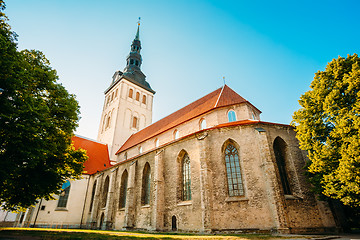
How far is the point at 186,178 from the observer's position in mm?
14375

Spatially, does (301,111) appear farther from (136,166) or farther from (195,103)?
(136,166)

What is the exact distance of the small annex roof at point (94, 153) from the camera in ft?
81.6

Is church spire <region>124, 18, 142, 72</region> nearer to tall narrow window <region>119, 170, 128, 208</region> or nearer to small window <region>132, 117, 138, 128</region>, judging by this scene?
small window <region>132, 117, 138, 128</region>

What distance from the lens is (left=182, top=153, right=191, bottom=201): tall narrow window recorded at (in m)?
13.9


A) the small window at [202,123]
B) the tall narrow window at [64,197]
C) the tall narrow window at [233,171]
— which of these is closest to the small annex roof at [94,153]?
the tall narrow window at [64,197]

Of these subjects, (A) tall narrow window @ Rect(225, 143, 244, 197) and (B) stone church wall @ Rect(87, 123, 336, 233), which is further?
(A) tall narrow window @ Rect(225, 143, 244, 197)

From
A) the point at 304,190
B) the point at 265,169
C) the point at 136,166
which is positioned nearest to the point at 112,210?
the point at 136,166

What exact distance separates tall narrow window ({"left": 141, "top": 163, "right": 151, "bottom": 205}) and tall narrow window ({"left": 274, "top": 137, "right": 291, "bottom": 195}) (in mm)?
10188

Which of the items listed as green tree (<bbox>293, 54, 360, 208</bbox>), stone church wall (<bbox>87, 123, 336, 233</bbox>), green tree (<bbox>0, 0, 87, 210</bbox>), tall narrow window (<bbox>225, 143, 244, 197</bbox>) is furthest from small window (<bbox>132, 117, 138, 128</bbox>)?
green tree (<bbox>293, 54, 360, 208</bbox>)

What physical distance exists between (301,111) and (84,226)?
23280 millimetres

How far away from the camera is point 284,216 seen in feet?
33.3

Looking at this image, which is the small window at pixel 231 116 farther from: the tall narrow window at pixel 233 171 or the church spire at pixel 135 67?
the church spire at pixel 135 67

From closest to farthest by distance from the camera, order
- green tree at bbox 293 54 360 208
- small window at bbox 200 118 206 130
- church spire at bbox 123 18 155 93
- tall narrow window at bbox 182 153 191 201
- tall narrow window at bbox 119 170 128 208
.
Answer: green tree at bbox 293 54 360 208
tall narrow window at bbox 182 153 191 201
small window at bbox 200 118 206 130
tall narrow window at bbox 119 170 128 208
church spire at bbox 123 18 155 93

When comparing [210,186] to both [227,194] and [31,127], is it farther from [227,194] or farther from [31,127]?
[31,127]
